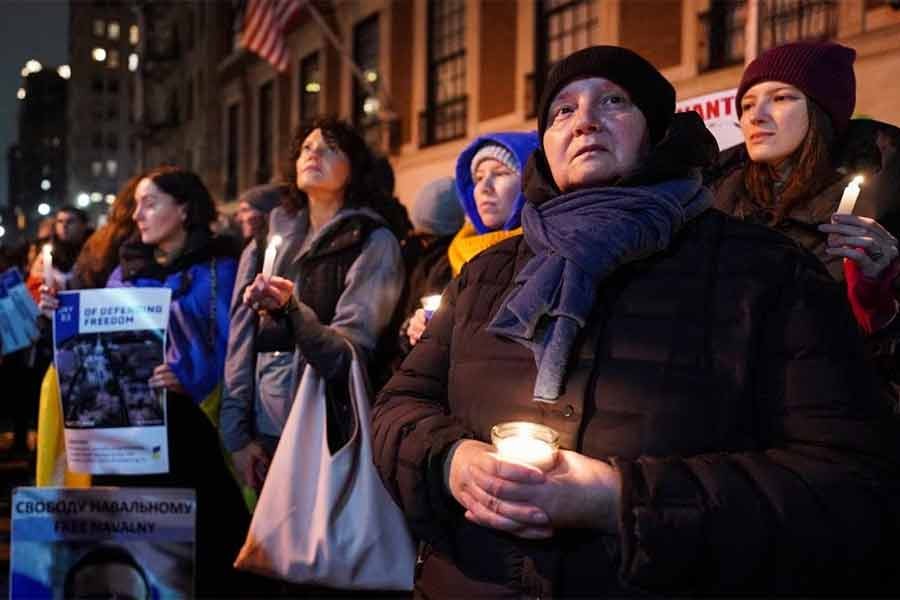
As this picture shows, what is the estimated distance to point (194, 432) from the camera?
395 cm

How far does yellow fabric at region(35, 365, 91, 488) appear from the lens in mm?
3961

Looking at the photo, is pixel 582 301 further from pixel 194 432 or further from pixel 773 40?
pixel 773 40

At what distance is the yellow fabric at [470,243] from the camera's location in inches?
138

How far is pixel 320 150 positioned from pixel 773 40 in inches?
314

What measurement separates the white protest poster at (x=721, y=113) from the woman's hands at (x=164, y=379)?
3.07 m

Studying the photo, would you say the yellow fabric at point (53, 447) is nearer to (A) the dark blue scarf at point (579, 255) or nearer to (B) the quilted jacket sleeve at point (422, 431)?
(B) the quilted jacket sleeve at point (422, 431)

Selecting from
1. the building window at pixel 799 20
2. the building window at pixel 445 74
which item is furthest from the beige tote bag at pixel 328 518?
the building window at pixel 445 74

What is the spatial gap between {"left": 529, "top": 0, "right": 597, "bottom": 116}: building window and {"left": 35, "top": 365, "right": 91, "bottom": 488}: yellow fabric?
35.6 ft

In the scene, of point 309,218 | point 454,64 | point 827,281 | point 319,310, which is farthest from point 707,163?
point 454,64

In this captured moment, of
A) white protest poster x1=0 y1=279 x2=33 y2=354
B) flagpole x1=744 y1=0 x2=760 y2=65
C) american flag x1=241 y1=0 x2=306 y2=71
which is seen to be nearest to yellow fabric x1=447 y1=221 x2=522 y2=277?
white protest poster x1=0 y1=279 x2=33 y2=354

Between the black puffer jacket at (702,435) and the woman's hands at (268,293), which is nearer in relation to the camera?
the black puffer jacket at (702,435)

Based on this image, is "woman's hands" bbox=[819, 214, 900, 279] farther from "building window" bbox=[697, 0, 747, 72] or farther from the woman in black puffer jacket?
"building window" bbox=[697, 0, 747, 72]

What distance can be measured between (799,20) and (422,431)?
9583mm

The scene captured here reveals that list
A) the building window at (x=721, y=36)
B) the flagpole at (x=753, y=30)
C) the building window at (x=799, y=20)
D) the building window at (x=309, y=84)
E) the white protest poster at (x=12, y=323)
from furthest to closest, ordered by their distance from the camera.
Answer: the building window at (x=309, y=84), the building window at (x=721, y=36), the building window at (x=799, y=20), the flagpole at (x=753, y=30), the white protest poster at (x=12, y=323)
